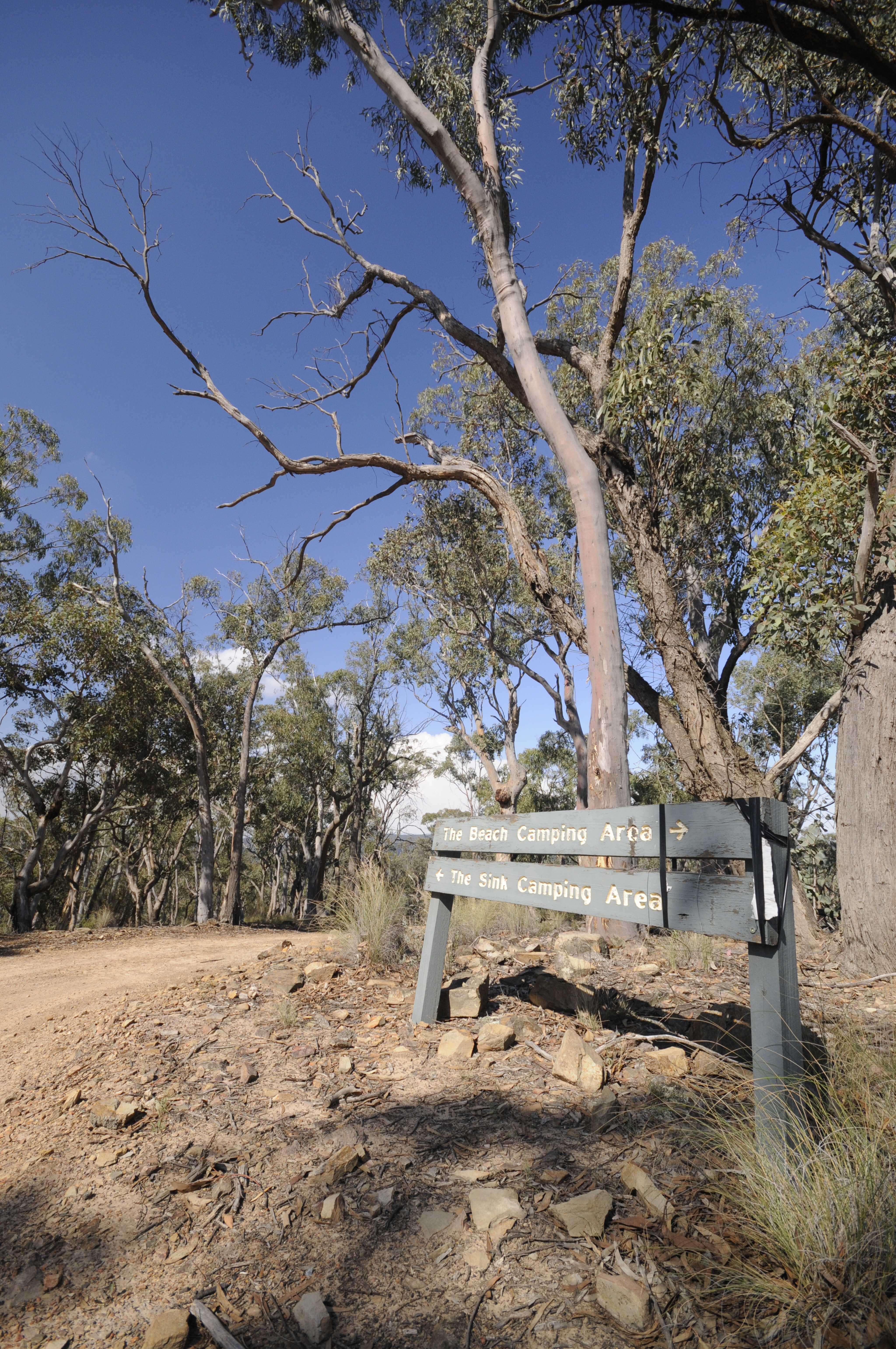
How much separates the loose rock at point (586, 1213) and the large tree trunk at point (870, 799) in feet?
11.2

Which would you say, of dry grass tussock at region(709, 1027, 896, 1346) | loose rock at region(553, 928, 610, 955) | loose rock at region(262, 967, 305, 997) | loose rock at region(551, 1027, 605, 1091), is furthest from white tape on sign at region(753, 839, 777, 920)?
loose rock at region(262, 967, 305, 997)

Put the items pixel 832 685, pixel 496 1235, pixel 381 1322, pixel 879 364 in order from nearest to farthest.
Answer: pixel 381 1322 → pixel 496 1235 → pixel 879 364 → pixel 832 685

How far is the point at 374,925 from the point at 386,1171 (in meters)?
2.68

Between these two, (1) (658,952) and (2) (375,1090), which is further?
(1) (658,952)

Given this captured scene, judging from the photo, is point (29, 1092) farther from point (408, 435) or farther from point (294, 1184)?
point (408, 435)

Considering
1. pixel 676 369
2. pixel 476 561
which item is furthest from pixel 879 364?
pixel 476 561

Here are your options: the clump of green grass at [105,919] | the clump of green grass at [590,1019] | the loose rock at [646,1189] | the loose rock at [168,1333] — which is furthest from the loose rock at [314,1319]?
the clump of green grass at [105,919]

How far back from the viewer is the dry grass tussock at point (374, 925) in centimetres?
500

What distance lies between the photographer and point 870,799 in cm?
480

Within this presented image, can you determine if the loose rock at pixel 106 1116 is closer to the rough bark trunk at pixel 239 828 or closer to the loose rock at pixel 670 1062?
the loose rock at pixel 670 1062

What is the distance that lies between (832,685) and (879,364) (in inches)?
379

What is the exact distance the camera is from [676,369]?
7805 mm

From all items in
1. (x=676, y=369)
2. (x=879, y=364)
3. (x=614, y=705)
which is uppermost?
(x=676, y=369)

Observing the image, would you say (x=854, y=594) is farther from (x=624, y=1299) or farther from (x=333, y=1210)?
(x=333, y=1210)
